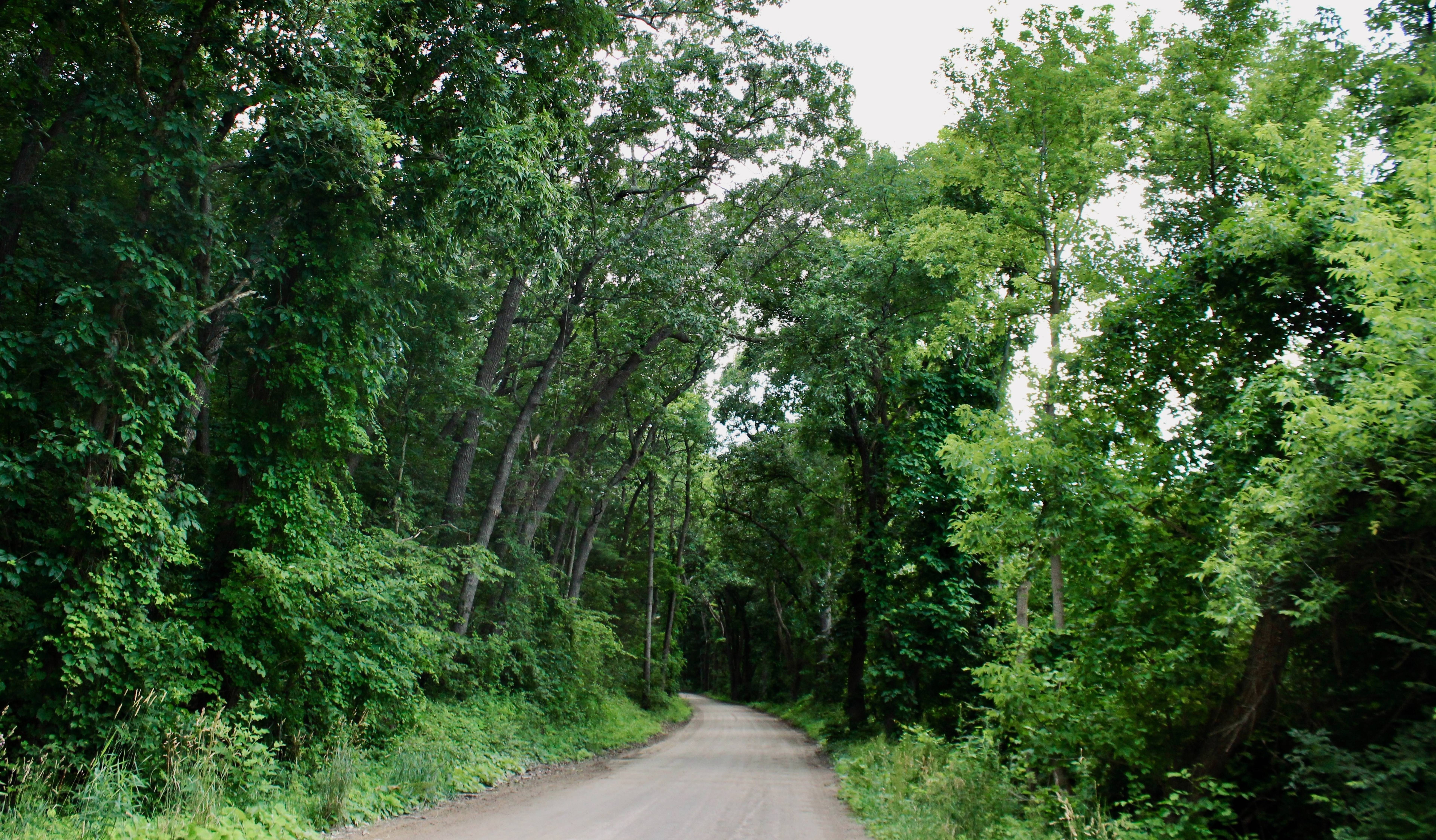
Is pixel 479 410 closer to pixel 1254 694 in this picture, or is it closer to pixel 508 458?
pixel 508 458

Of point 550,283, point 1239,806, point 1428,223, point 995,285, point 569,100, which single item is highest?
point 569,100

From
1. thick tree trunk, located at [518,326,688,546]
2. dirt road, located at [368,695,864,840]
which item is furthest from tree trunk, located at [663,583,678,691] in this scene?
dirt road, located at [368,695,864,840]

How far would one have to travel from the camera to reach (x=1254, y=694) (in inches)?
236

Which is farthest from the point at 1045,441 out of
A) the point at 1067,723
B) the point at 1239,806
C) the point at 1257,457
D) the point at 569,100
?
the point at 569,100

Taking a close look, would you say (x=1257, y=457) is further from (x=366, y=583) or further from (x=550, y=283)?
(x=366, y=583)

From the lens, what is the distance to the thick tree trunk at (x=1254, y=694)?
5879 mm

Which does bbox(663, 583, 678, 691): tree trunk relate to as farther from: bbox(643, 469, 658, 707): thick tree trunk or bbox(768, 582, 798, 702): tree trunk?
bbox(768, 582, 798, 702): tree trunk

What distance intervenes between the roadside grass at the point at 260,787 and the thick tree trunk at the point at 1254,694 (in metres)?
8.04

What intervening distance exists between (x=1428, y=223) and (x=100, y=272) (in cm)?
1100

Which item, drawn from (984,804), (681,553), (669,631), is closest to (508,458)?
(984,804)

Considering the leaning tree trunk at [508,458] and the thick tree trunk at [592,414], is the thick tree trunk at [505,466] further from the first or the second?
the thick tree trunk at [592,414]

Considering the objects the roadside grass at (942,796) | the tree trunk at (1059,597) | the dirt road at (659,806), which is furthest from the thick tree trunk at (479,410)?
the tree trunk at (1059,597)

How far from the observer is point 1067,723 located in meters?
7.65

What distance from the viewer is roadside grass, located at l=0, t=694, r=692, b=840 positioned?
5961 mm
